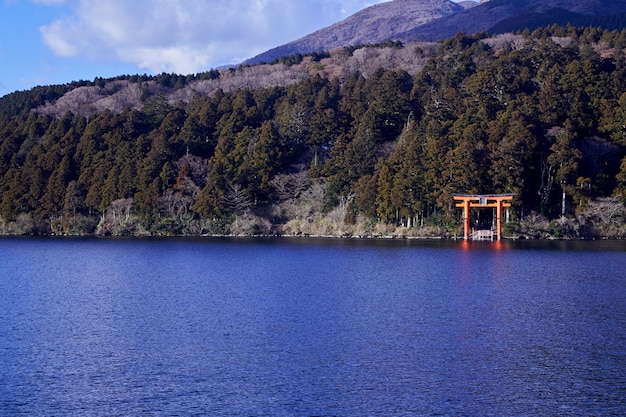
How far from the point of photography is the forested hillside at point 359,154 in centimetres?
5531

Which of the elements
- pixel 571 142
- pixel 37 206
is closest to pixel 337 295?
pixel 571 142

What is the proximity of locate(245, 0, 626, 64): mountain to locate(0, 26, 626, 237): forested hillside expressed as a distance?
127 ft

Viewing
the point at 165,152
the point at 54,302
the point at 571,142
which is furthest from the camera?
the point at 165,152

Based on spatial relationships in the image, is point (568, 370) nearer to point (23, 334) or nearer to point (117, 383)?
point (117, 383)

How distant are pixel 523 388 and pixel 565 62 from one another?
181ft

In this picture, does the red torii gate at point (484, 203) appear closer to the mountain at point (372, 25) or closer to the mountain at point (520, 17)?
the mountain at point (520, 17)

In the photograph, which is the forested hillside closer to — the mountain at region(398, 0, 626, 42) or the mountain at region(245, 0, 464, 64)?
the mountain at region(398, 0, 626, 42)

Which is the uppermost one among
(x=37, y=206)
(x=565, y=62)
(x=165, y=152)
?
(x=565, y=62)

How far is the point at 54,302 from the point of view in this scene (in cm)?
2805

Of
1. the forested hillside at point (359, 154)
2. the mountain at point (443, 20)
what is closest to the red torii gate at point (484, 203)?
the forested hillside at point (359, 154)

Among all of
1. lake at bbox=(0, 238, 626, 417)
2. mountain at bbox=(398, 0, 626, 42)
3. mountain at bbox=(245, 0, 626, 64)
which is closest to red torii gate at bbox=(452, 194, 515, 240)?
lake at bbox=(0, 238, 626, 417)

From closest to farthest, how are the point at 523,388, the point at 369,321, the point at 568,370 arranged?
the point at 523,388 < the point at 568,370 < the point at 369,321

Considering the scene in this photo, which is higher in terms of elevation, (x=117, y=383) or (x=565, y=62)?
(x=565, y=62)

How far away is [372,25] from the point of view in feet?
542
